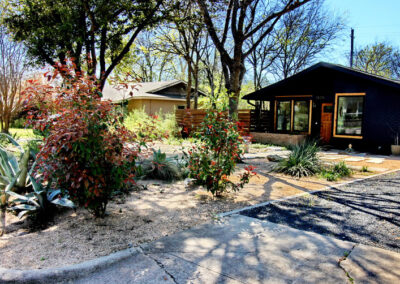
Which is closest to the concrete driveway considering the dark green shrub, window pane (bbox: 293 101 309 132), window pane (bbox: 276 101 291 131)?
the dark green shrub

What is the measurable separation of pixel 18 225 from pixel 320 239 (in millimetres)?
3876

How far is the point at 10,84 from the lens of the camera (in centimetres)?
1304

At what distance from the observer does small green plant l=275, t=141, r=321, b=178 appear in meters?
7.55

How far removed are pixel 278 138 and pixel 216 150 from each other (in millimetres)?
11179

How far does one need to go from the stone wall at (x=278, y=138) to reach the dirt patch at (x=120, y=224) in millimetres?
9149

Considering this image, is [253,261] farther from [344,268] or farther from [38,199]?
[38,199]

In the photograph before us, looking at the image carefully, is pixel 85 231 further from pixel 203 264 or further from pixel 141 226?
pixel 203 264

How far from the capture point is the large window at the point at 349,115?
13.3 m

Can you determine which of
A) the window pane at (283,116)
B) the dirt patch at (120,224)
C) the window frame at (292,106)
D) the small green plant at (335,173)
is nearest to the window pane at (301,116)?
the window frame at (292,106)

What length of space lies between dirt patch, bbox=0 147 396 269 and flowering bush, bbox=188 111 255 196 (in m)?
0.42

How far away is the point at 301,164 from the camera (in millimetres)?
7695

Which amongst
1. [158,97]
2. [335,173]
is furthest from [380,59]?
[335,173]

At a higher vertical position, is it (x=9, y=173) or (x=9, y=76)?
(x=9, y=76)

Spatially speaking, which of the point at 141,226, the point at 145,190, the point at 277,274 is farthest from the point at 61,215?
the point at 277,274
